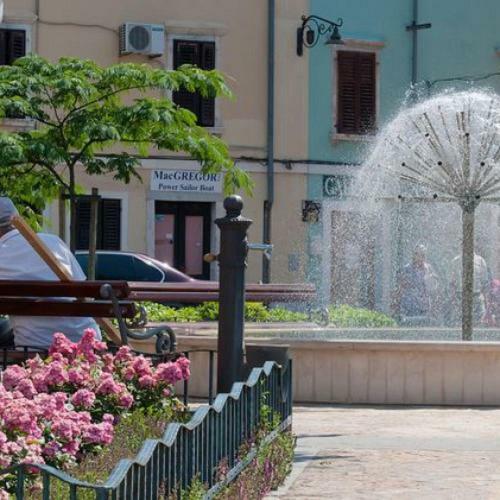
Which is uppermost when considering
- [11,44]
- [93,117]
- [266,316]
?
[11,44]

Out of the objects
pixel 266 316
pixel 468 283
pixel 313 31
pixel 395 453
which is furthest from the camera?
pixel 313 31

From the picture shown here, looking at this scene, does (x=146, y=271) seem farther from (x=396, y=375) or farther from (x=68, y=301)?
(x=68, y=301)

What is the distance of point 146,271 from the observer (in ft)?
90.9

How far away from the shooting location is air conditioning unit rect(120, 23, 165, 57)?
31.6m

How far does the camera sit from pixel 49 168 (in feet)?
66.1

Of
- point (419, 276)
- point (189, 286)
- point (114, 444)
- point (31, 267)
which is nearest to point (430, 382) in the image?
point (189, 286)

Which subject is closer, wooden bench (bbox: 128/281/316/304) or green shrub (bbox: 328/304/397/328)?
wooden bench (bbox: 128/281/316/304)

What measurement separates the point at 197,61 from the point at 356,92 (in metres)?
3.34

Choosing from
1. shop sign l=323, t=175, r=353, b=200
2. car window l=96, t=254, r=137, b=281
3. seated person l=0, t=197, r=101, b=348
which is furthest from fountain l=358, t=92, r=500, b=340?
shop sign l=323, t=175, r=353, b=200

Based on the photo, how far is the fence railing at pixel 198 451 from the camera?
520cm

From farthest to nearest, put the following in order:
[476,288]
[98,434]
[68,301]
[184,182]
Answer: [184,182] < [476,288] < [68,301] < [98,434]

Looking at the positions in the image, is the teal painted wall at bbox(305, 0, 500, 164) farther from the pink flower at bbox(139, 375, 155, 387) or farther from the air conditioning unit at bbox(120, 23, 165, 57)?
the pink flower at bbox(139, 375, 155, 387)

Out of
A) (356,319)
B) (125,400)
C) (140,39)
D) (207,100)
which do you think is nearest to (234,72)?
(207,100)

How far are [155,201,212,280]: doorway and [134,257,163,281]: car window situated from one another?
14.7 ft
